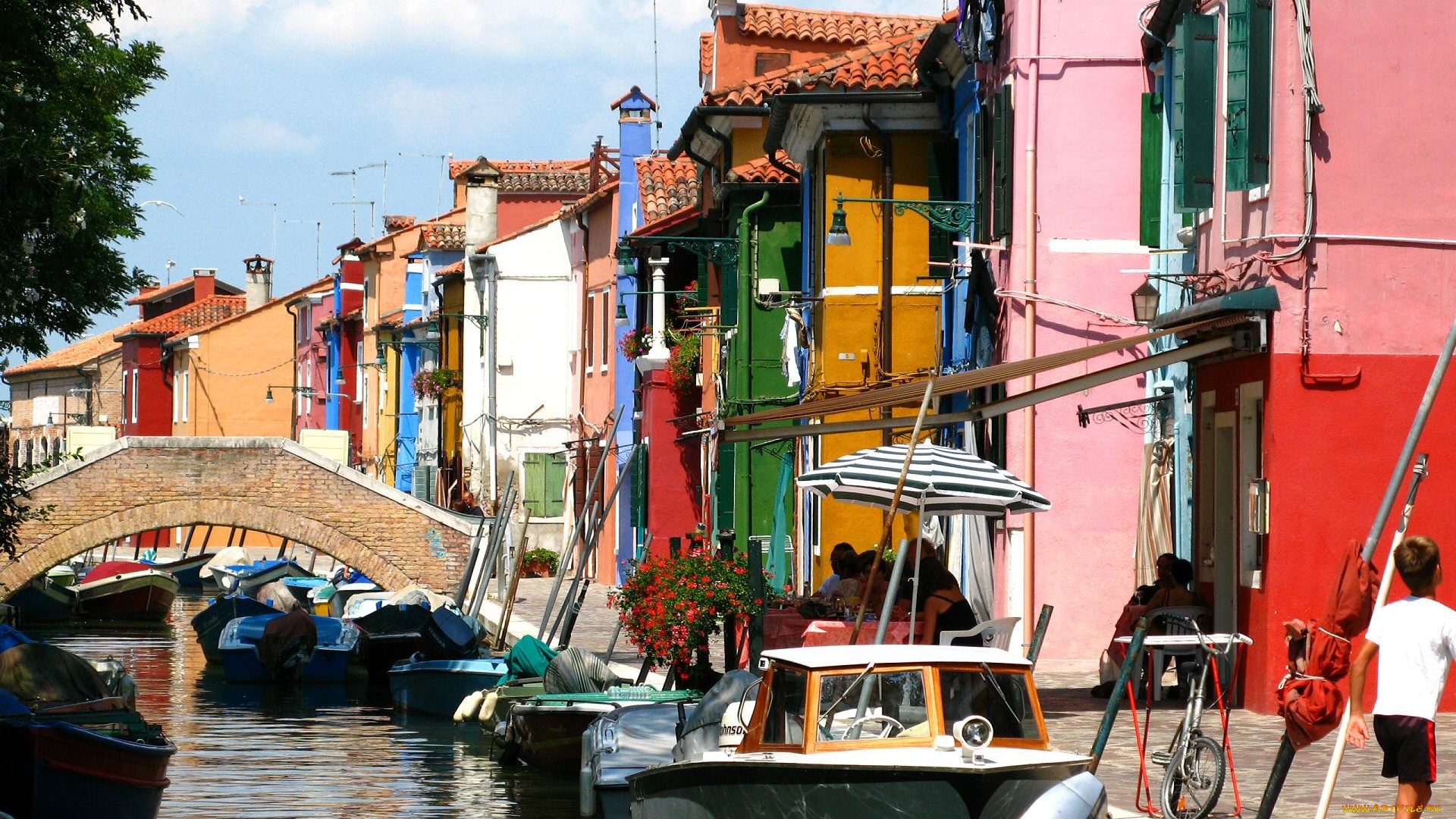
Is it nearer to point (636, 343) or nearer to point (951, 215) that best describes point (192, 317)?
point (636, 343)

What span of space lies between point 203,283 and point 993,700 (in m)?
80.2

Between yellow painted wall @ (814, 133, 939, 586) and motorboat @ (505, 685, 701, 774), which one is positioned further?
yellow painted wall @ (814, 133, 939, 586)

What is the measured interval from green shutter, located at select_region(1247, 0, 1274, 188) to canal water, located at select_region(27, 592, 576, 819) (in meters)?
7.85

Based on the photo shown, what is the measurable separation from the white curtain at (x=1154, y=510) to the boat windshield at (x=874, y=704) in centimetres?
880

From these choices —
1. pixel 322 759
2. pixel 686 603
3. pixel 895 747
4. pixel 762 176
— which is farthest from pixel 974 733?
pixel 762 176

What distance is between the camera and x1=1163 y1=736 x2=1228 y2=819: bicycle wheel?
34.7 feet

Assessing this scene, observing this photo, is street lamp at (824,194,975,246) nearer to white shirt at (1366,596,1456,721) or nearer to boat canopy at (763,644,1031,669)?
boat canopy at (763,644,1031,669)

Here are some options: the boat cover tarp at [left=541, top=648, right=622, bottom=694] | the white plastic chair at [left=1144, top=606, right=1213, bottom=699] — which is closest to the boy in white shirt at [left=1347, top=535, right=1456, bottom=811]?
the white plastic chair at [left=1144, top=606, right=1213, bottom=699]

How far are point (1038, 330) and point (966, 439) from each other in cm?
223

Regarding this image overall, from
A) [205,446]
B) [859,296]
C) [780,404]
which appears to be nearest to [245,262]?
[205,446]

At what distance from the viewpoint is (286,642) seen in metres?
32.1

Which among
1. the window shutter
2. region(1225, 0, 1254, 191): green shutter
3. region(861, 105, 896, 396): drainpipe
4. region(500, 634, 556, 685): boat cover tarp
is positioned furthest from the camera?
region(861, 105, 896, 396): drainpipe

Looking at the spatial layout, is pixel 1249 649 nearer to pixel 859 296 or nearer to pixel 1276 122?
pixel 1276 122

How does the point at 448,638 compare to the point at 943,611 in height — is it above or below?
below
